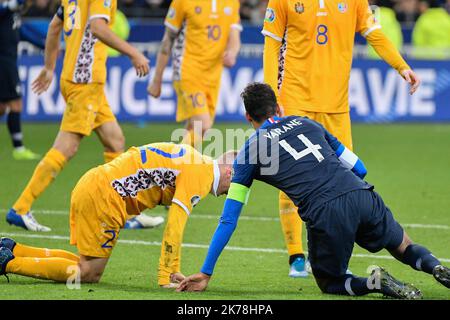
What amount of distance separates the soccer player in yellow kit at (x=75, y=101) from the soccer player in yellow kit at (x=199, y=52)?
5.15 ft

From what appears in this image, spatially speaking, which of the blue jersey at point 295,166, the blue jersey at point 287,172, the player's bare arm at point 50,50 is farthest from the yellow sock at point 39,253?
the player's bare arm at point 50,50

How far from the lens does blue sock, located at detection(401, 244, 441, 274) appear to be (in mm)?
6941

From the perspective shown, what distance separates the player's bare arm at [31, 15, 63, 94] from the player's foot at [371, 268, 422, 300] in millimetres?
4779

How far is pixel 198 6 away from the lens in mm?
11656

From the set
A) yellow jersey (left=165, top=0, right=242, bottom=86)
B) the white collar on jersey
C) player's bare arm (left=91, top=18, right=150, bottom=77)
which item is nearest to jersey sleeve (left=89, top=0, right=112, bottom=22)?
player's bare arm (left=91, top=18, right=150, bottom=77)

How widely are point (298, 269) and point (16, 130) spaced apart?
8492 mm

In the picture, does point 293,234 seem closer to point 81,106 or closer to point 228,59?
point 81,106

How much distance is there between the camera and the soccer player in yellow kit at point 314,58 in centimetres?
818

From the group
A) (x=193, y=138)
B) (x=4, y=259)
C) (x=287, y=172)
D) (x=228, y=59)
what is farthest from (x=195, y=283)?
(x=228, y=59)

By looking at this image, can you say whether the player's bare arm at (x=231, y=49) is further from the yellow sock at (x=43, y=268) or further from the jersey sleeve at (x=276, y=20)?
the yellow sock at (x=43, y=268)

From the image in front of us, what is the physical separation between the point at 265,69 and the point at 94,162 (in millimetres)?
7510

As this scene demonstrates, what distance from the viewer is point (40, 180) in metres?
9.82

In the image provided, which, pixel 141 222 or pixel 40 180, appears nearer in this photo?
pixel 40 180
